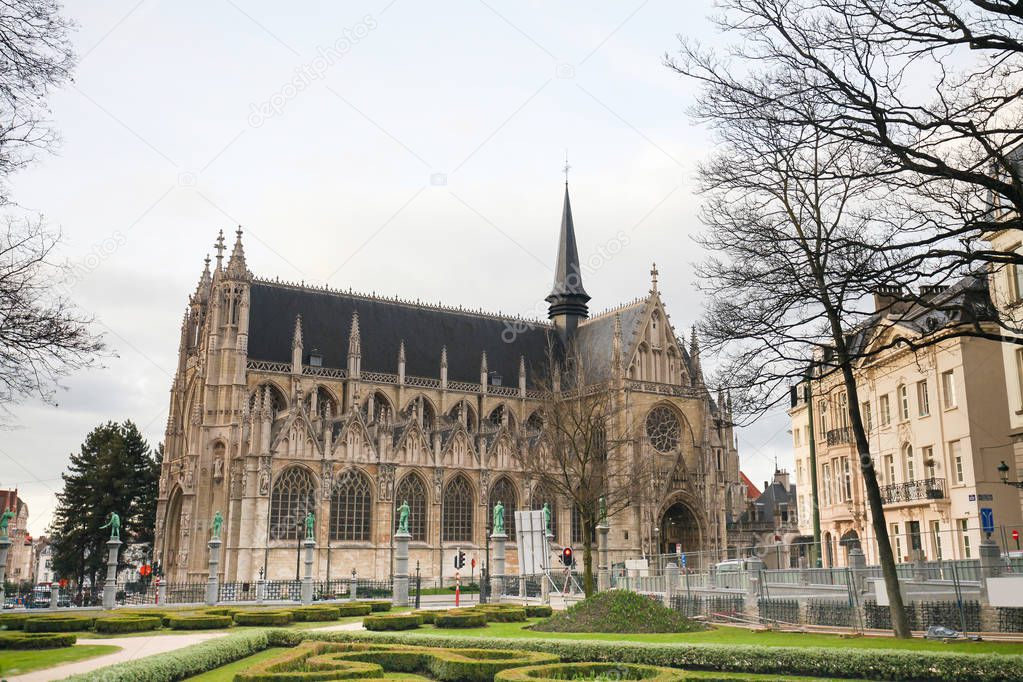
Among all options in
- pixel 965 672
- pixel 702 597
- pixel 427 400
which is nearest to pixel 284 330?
pixel 427 400

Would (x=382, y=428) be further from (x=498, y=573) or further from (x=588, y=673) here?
(x=588, y=673)

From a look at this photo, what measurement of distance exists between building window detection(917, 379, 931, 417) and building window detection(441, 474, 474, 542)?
29575mm

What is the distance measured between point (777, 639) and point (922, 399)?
2313 centimetres

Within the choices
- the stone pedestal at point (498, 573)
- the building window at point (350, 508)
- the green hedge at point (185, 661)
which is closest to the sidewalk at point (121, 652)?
the green hedge at point (185, 661)

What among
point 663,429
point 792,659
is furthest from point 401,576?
point 663,429

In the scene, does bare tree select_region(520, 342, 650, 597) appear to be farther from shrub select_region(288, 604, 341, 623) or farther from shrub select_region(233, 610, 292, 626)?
shrub select_region(233, 610, 292, 626)

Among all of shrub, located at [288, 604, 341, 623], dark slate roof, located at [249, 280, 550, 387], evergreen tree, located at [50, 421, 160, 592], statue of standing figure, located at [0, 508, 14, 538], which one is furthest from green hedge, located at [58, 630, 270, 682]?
evergreen tree, located at [50, 421, 160, 592]

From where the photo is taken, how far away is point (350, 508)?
5375cm

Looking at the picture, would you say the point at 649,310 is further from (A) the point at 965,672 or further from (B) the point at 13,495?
(B) the point at 13,495

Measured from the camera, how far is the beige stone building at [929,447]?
34.2m

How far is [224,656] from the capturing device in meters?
17.8

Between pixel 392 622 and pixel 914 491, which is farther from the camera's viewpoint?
pixel 914 491

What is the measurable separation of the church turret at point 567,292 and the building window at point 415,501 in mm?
21242

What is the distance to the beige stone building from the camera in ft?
112
